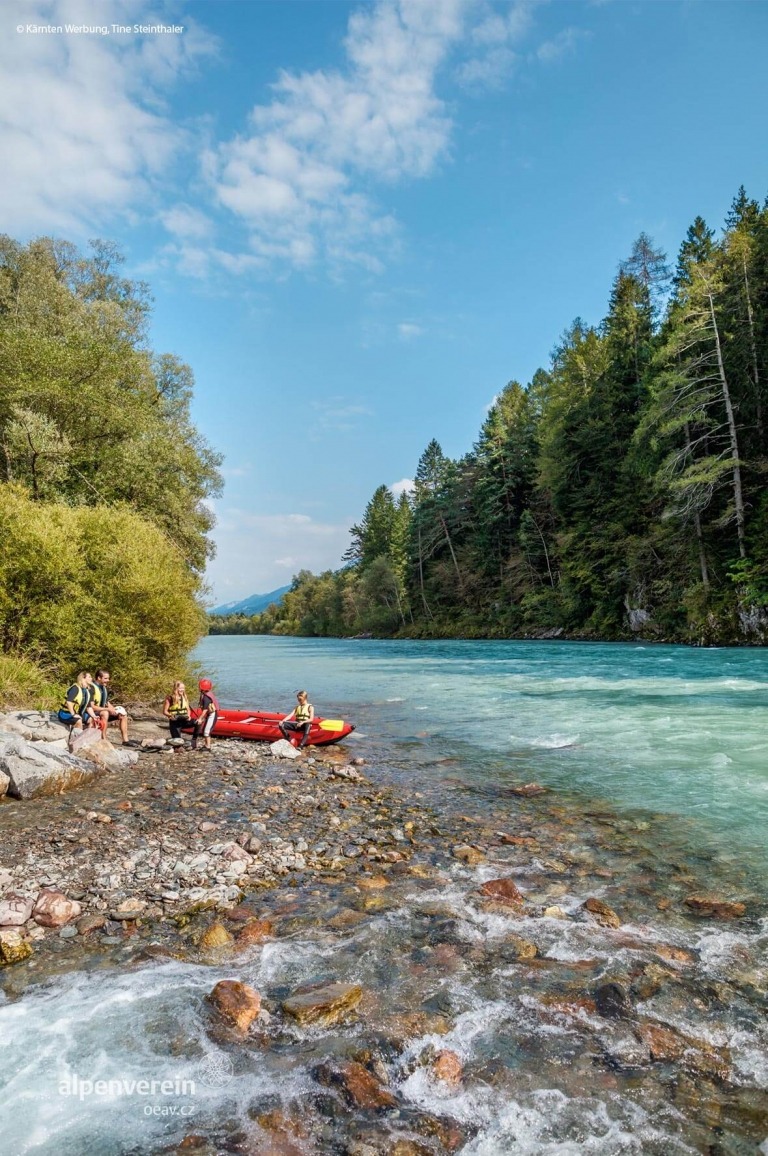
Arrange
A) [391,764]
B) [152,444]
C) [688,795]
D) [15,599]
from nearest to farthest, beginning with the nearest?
[688,795]
[391,764]
[15,599]
[152,444]

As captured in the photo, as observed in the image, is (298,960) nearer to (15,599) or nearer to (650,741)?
(650,741)

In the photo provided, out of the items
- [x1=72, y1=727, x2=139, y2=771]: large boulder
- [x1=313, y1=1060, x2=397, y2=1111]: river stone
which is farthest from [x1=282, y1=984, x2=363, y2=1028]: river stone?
[x1=72, y1=727, x2=139, y2=771]: large boulder

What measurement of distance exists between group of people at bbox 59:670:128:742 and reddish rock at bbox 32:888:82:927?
20.8ft

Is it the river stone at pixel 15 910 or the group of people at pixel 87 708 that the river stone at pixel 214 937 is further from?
the group of people at pixel 87 708

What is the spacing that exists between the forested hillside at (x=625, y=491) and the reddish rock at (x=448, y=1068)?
3047 centimetres

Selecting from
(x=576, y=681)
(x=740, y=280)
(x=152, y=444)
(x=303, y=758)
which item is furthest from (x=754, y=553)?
(x=152, y=444)

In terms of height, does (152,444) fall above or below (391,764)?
above

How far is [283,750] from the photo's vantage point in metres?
12.9

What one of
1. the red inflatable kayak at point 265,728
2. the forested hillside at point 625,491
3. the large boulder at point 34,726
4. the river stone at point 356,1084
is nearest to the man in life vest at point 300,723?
the red inflatable kayak at point 265,728

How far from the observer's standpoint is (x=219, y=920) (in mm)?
5488

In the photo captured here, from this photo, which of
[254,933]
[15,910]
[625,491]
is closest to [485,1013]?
[254,933]

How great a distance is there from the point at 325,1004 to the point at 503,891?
2461mm

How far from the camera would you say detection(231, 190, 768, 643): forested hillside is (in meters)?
31.0

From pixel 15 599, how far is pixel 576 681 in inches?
771
